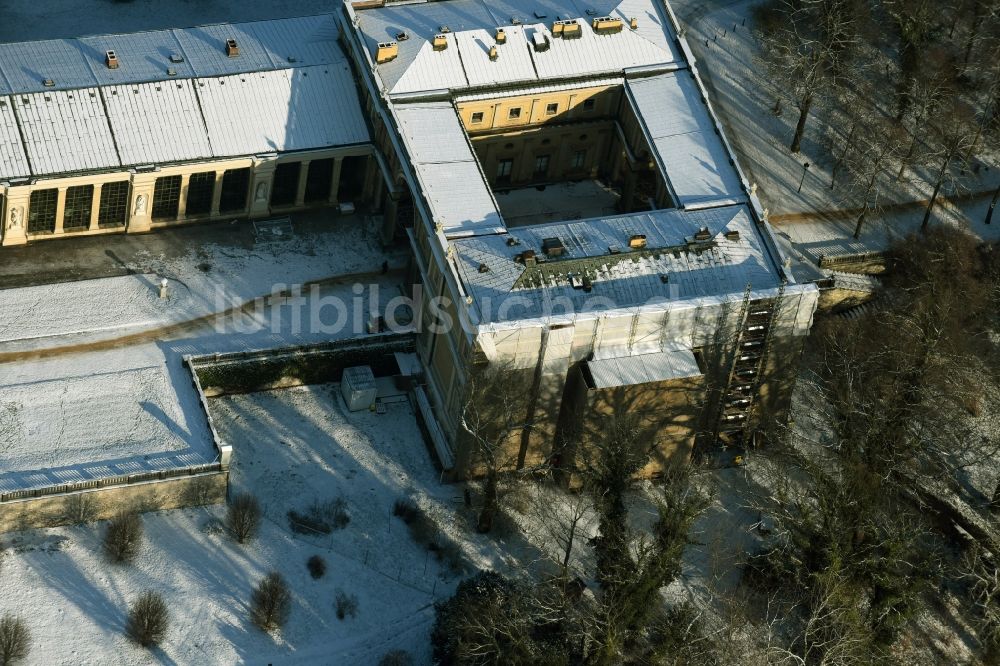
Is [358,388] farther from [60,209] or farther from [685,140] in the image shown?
[685,140]

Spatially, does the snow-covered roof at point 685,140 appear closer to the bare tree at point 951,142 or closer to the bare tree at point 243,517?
the bare tree at point 951,142

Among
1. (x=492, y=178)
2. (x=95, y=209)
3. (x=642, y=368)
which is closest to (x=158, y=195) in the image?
(x=95, y=209)

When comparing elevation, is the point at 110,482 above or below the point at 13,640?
above

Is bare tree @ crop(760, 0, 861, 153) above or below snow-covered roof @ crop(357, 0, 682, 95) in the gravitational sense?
below

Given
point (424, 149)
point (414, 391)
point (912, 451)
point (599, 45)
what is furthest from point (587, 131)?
point (912, 451)

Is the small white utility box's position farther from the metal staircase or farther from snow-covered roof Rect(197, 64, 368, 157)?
the metal staircase

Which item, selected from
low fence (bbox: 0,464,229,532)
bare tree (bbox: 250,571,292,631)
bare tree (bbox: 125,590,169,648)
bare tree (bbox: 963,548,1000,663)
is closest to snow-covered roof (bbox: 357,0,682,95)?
low fence (bbox: 0,464,229,532)

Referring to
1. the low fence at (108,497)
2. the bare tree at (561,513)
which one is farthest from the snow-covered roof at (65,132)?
the bare tree at (561,513)
